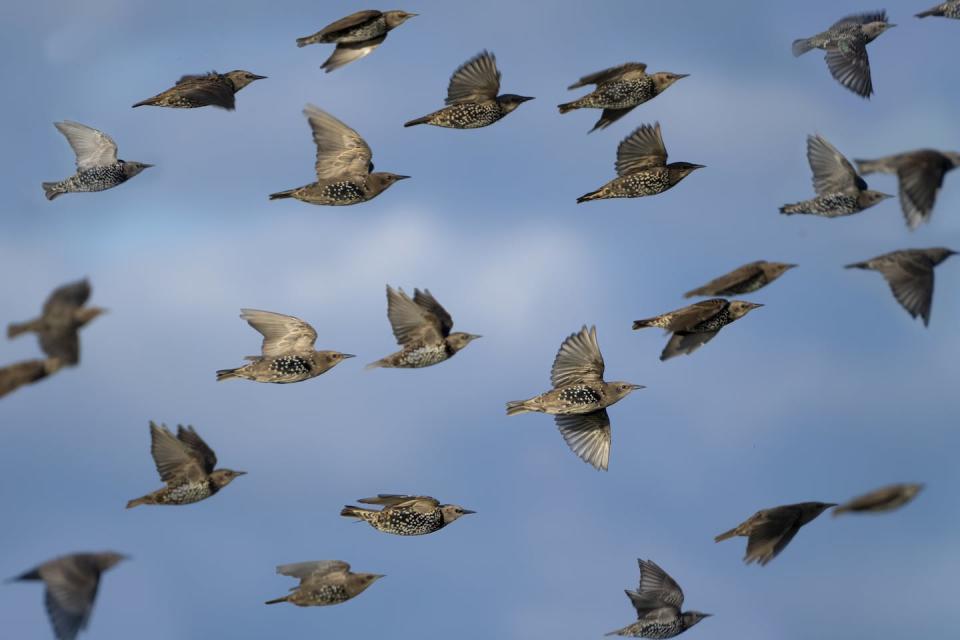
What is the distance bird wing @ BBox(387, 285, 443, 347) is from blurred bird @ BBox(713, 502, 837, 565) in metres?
4.20

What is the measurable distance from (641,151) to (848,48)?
4.14 metres

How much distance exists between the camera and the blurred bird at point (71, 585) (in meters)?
13.9

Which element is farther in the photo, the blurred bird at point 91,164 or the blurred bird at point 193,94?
the blurred bird at point 91,164

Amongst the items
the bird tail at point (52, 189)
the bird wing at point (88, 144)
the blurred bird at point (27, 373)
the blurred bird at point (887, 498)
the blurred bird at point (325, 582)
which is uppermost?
the bird wing at point (88, 144)

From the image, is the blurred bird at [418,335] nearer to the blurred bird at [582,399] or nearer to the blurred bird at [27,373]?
the blurred bird at [582,399]

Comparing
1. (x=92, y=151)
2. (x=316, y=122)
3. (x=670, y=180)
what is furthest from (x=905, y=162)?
(x=92, y=151)

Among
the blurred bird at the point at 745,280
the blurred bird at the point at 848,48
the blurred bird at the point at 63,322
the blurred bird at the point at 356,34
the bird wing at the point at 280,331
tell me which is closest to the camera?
the blurred bird at the point at 63,322

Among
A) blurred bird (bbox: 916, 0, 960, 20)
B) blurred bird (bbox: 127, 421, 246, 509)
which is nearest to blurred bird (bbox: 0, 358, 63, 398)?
blurred bird (bbox: 127, 421, 246, 509)

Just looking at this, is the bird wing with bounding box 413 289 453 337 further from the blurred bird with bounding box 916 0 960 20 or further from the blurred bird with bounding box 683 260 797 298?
the blurred bird with bounding box 916 0 960 20

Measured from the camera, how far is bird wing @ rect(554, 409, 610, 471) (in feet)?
60.3

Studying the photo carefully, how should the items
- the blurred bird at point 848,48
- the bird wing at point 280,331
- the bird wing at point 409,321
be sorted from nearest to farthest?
1. the bird wing at point 409,321
2. the bird wing at point 280,331
3. the blurred bird at point 848,48

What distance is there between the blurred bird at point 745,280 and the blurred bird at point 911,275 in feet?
3.50

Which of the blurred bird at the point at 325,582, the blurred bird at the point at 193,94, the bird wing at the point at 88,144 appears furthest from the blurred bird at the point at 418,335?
the bird wing at the point at 88,144

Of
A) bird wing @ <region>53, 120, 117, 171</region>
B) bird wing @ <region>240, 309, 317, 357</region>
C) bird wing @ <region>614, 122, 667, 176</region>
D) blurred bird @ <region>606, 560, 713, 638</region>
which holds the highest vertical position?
bird wing @ <region>53, 120, 117, 171</region>
